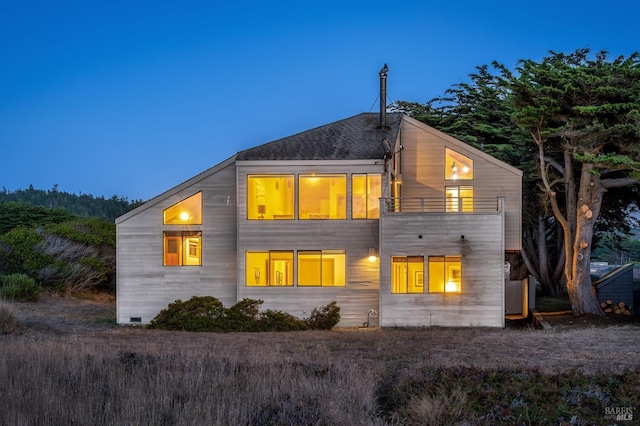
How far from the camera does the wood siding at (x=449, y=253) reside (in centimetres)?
2219

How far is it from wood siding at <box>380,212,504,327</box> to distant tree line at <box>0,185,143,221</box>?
207 feet

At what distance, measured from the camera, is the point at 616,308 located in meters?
28.3

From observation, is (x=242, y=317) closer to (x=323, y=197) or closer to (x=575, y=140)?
(x=323, y=197)

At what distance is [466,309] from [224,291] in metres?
8.35

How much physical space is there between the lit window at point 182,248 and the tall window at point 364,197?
5.63m

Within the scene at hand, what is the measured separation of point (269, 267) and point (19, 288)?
39.5 ft

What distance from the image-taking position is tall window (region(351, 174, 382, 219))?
23.2m

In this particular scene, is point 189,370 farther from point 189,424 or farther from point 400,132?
point 400,132

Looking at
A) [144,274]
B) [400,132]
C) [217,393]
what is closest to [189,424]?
[217,393]

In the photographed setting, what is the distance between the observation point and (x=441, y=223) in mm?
22297

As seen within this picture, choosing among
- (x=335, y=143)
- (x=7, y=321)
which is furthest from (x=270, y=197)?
(x=7, y=321)

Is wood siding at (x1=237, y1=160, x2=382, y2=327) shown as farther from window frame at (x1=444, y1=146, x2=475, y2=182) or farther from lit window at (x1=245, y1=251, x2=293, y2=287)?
window frame at (x1=444, y1=146, x2=475, y2=182)

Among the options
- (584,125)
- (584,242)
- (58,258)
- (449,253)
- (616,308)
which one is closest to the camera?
(449,253)

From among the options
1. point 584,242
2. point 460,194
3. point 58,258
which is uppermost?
point 460,194
